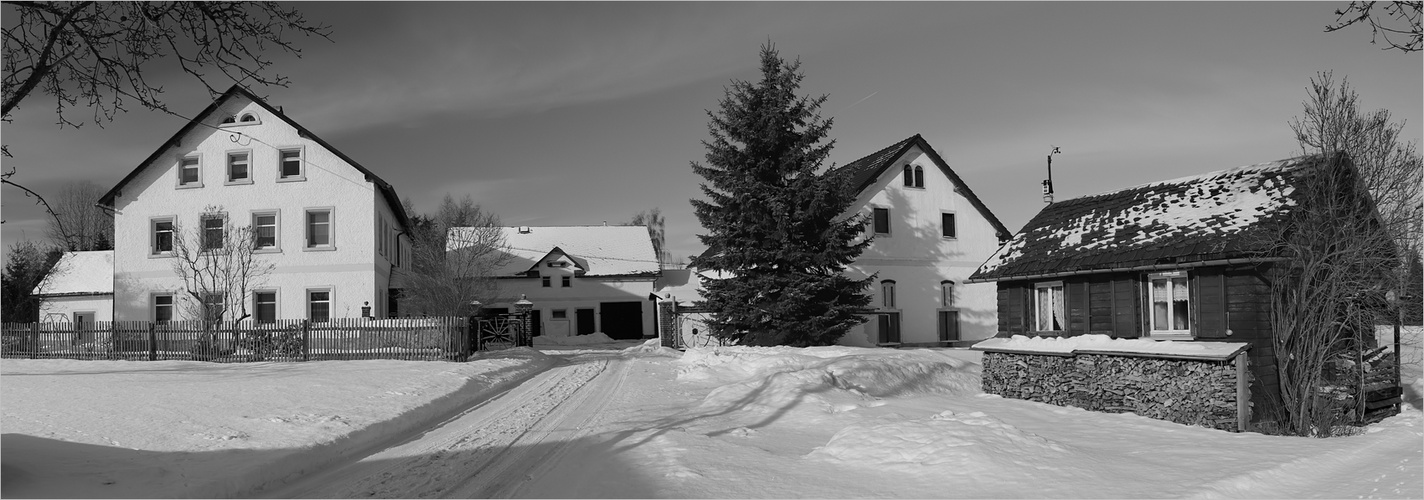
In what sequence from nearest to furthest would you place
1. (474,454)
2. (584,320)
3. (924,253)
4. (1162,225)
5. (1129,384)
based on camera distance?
(474,454) → (1129,384) → (1162,225) → (924,253) → (584,320)

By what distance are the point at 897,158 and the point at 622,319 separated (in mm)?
20495

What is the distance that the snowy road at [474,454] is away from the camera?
8359mm

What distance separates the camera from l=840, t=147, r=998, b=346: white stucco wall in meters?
33.2

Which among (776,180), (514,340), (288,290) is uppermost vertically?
(776,180)

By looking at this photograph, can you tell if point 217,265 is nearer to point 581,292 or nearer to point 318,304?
point 318,304

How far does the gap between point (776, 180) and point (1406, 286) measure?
16.9 metres

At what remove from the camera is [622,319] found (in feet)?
157

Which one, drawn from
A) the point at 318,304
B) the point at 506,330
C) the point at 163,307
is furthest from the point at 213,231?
the point at 506,330

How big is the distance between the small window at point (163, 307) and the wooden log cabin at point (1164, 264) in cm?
2800

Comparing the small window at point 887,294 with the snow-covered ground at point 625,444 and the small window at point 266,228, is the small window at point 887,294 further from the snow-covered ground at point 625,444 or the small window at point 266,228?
the small window at point 266,228

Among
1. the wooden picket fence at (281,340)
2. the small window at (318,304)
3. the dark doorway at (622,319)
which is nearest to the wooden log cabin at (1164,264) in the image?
the wooden picket fence at (281,340)

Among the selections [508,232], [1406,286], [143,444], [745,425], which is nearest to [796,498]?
[745,425]

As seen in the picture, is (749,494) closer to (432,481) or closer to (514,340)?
(432,481)

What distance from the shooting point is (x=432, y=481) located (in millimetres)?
8656
